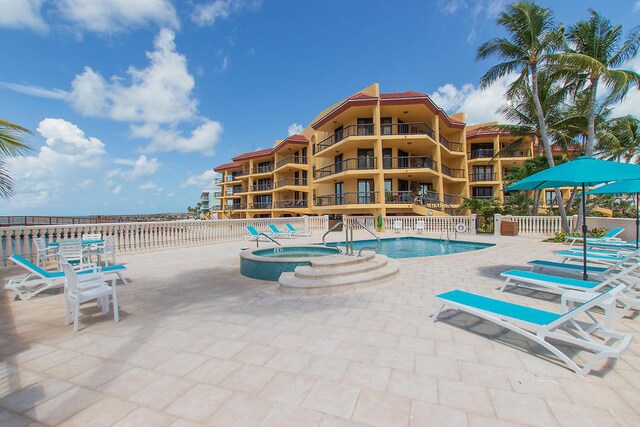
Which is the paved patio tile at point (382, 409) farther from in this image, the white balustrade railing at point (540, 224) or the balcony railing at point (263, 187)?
the balcony railing at point (263, 187)

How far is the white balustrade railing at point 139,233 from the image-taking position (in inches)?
319

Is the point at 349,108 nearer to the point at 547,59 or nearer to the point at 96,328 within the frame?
the point at 547,59

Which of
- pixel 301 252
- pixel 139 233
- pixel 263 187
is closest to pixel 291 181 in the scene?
pixel 263 187

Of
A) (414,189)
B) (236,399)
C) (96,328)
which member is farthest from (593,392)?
(414,189)

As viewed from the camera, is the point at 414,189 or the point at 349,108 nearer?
the point at 349,108

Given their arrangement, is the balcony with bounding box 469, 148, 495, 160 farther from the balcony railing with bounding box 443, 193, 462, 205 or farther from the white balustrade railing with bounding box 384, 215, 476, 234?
the white balustrade railing with bounding box 384, 215, 476, 234

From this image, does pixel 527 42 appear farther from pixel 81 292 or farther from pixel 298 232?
pixel 81 292

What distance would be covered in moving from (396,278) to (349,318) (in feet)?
9.20

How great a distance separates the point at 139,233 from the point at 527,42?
20918 mm

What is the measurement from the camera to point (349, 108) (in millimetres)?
22078

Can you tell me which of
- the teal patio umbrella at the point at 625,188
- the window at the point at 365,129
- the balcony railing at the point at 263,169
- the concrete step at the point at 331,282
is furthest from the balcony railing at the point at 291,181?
the teal patio umbrella at the point at 625,188

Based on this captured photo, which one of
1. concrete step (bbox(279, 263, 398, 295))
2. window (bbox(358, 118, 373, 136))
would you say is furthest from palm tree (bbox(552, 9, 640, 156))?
concrete step (bbox(279, 263, 398, 295))

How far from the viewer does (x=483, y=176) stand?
103 ft

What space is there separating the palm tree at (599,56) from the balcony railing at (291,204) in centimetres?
2538
